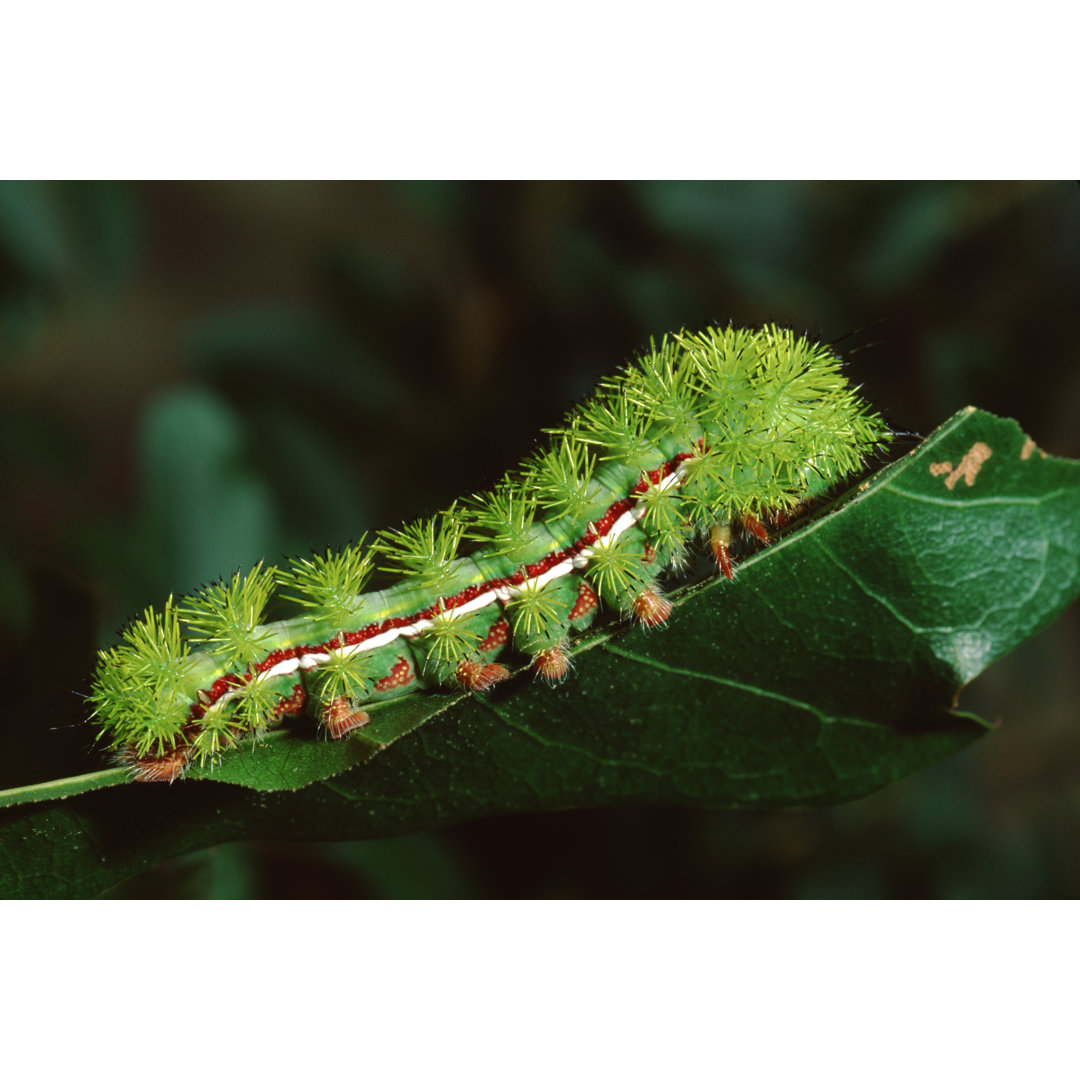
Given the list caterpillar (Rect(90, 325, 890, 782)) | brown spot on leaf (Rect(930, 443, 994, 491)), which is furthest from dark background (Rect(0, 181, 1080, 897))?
brown spot on leaf (Rect(930, 443, 994, 491))

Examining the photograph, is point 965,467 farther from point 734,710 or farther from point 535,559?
point 535,559

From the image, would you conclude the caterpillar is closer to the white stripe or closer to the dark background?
the white stripe

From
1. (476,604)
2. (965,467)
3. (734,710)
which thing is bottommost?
(734,710)

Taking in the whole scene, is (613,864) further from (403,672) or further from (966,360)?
(966,360)

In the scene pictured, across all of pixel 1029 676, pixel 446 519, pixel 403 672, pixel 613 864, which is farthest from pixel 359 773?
pixel 1029 676

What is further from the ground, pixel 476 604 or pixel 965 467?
pixel 476 604

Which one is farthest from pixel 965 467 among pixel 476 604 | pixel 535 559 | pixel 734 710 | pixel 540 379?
pixel 540 379
